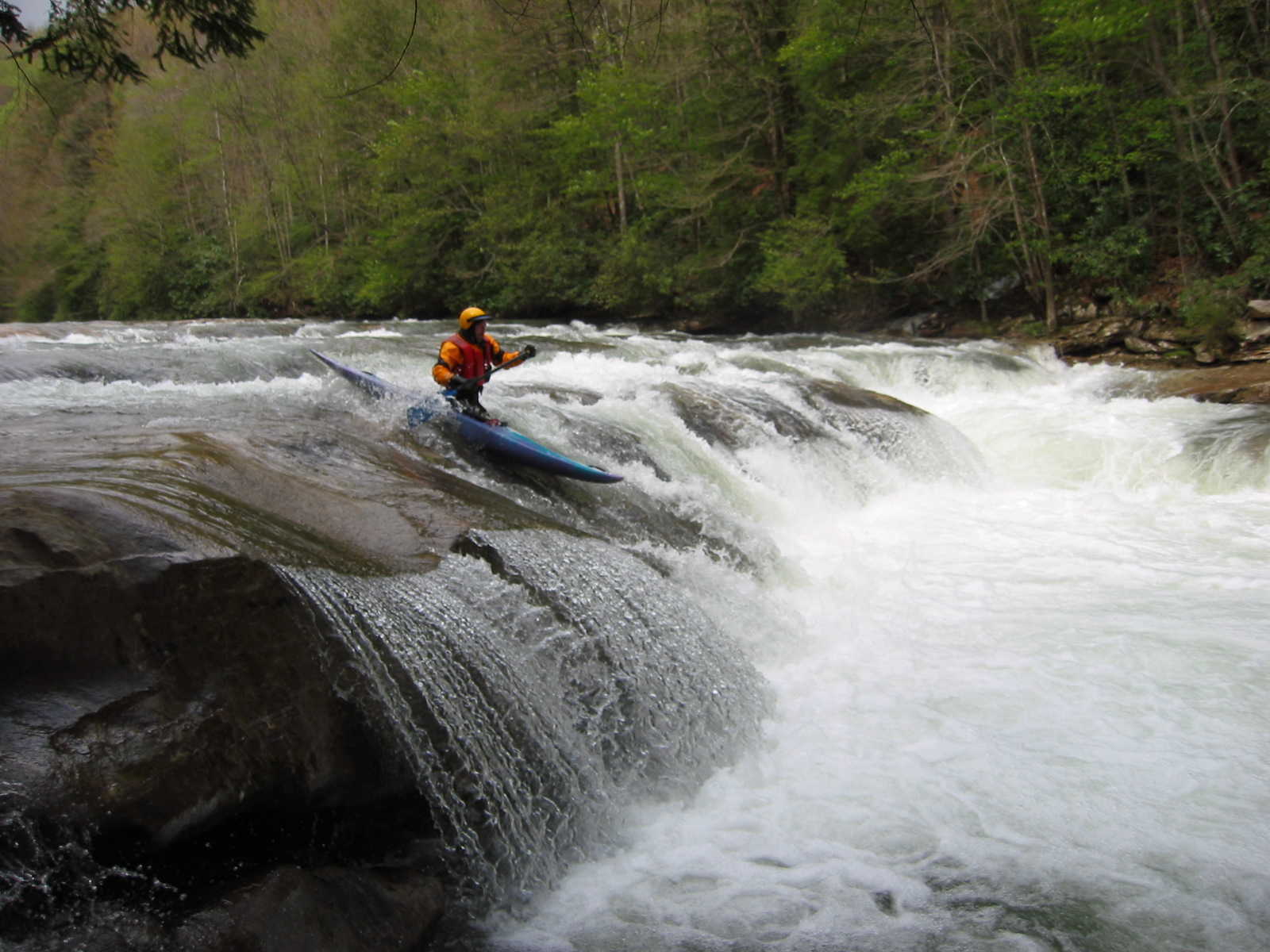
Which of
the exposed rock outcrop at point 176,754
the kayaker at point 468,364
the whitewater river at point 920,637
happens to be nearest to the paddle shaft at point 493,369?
the kayaker at point 468,364

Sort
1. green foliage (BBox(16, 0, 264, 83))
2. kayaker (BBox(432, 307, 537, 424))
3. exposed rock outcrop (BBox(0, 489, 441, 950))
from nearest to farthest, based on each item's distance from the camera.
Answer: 1. exposed rock outcrop (BBox(0, 489, 441, 950))
2. green foliage (BBox(16, 0, 264, 83))
3. kayaker (BBox(432, 307, 537, 424))

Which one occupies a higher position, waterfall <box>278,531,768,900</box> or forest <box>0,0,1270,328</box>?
forest <box>0,0,1270,328</box>

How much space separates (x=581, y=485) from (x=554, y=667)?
2.23m

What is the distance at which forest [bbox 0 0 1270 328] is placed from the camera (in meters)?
11.7

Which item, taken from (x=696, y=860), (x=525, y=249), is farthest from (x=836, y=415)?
(x=525, y=249)

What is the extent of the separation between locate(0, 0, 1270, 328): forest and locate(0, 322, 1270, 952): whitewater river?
8.59 feet

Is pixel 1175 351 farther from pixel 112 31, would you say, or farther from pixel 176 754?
pixel 176 754

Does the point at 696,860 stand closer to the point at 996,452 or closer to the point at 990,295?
the point at 996,452

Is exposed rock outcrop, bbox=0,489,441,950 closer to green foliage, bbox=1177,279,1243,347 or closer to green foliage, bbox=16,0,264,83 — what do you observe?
green foliage, bbox=16,0,264,83

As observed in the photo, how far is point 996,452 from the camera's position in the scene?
8422 millimetres

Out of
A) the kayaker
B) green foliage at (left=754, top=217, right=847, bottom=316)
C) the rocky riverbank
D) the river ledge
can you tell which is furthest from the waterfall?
green foliage at (left=754, top=217, right=847, bottom=316)

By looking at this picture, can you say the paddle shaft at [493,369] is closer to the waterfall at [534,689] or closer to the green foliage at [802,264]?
the waterfall at [534,689]

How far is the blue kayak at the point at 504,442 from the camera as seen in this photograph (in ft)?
17.0

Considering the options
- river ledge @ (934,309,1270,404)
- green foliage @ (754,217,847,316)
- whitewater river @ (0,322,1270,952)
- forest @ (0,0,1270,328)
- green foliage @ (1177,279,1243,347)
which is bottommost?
whitewater river @ (0,322,1270,952)
